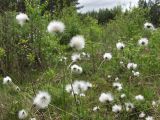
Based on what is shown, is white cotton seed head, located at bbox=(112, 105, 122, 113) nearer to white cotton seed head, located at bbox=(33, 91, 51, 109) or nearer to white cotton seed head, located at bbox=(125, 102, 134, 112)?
white cotton seed head, located at bbox=(125, 102, 134, 112)

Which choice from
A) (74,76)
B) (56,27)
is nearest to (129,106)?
(56,27)

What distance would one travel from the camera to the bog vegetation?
3.62 meters

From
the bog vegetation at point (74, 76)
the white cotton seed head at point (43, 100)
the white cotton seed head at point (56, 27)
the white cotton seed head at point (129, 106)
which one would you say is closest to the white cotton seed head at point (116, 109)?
the bog vegetation at point (74, 76)

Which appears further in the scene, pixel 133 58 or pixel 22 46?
pixel 22 46

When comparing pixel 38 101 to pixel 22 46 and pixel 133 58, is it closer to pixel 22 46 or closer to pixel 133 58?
pixel 133 58

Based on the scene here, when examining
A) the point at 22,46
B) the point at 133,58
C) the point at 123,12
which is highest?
the point at 123,12

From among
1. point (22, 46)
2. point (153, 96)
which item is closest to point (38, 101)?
point (153, 96)

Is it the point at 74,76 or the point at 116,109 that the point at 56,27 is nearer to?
the point at 116,109

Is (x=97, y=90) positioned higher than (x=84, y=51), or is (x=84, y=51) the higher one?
(x=84, y=51)

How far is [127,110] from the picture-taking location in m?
3.69

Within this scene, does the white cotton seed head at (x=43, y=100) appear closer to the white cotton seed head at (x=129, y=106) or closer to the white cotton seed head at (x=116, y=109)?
the white cotton seed head at (x=116, y=109)

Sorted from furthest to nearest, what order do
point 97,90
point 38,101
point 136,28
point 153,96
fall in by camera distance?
1. point 136,28
2. point 97,90
3. point 153,96
4. point 38,101

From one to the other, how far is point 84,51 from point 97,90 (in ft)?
6.15

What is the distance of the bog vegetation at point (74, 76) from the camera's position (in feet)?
11.9
